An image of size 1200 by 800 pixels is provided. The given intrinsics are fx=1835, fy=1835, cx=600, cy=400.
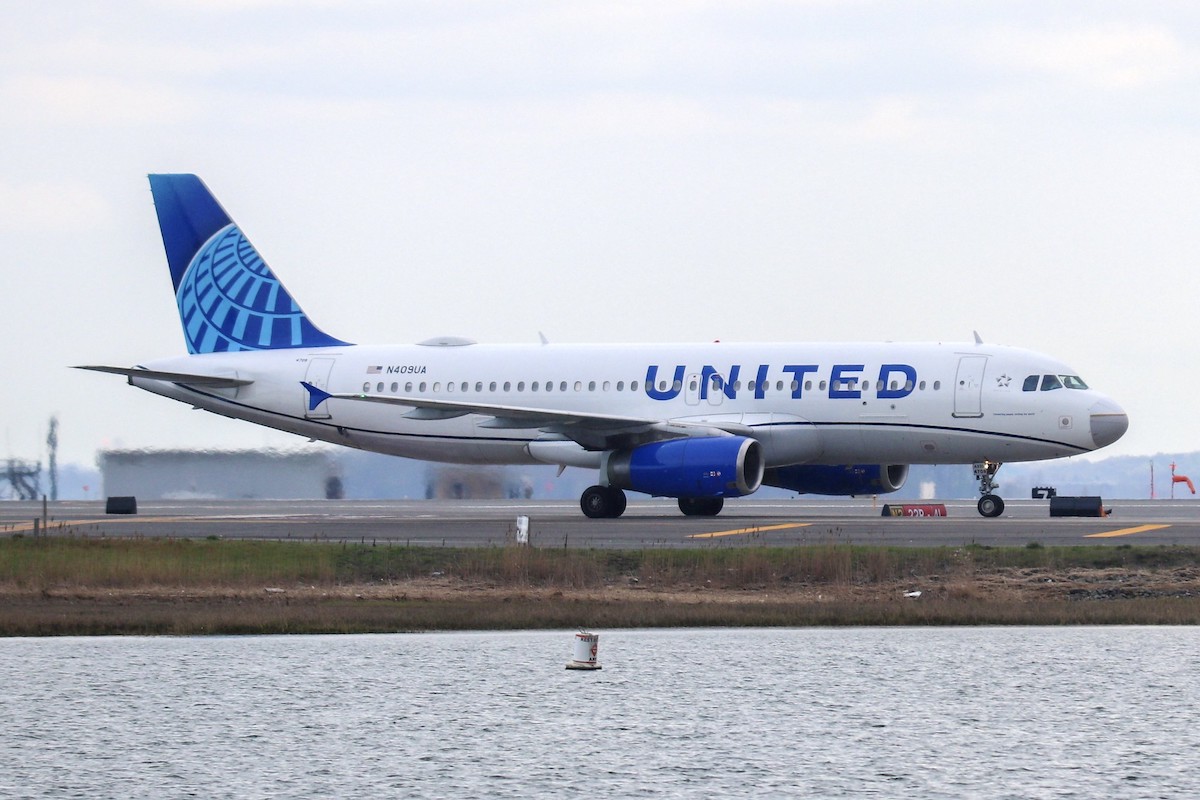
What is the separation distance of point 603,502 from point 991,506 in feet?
29.8

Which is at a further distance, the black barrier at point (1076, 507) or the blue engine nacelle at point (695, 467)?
the black barrier at point (1076, 507)

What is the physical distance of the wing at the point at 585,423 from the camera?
42438 mm

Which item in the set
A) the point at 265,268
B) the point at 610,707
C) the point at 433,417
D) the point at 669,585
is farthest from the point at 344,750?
the point at 265,268

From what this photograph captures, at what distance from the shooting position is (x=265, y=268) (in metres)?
52.2

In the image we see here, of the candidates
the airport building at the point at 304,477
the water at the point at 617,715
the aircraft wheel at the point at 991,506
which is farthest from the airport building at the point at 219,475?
the water at the point at 617,715

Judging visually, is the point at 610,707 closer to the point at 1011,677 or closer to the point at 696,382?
the point at 1011,677

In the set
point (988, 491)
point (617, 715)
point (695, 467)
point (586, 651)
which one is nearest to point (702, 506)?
point (695, 467)

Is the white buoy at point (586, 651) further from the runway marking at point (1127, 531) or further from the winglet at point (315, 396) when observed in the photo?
the winglet at point (315, 396)

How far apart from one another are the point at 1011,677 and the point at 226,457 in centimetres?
3917

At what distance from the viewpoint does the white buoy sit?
21.9m

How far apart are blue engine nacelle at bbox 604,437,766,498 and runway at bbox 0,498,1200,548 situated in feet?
2.58

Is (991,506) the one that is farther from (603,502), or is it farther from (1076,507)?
(603,502)

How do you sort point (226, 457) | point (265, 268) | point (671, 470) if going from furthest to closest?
point (226, 457), point (265, 268), point (671, 470)

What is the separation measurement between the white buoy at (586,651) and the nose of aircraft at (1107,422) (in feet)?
74.7
